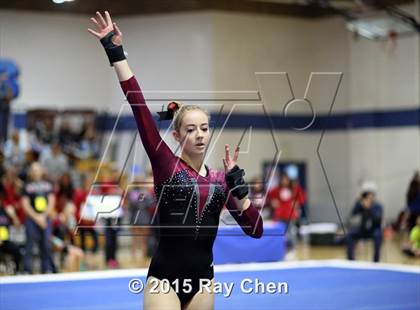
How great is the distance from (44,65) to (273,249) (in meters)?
9.22

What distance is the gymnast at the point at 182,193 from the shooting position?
159 inches

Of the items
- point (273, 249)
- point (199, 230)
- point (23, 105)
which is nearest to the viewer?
point (199, 230)

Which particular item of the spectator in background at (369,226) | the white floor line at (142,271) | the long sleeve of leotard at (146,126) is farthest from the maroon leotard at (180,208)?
the spectator in background at (369,226)

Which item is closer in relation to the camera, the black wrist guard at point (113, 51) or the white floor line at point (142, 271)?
the black wrist guard at point (113, 51)

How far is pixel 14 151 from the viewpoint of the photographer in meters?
16.4

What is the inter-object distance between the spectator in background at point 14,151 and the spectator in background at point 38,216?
13.7 feet

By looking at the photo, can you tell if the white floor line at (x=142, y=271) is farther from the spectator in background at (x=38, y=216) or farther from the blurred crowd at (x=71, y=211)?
the spectator in background at (x=38, y=216)

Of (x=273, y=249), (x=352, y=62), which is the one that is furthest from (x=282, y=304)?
(x=352, y=62)

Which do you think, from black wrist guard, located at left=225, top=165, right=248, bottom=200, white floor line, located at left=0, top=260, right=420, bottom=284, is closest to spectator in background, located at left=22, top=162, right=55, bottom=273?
white floor line, located at left=0, top=260, right=420, bottom=284

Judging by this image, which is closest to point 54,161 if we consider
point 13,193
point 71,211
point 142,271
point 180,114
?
point 71,211

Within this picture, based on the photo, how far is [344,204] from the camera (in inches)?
763

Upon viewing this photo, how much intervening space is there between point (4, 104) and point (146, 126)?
12.0 meters

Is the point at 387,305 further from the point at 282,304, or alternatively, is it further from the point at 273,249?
the point at 273,249

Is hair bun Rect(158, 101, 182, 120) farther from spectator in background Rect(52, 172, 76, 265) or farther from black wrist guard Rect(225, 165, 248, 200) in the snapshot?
spectator in background Rect(52, 172, 76, 265)
